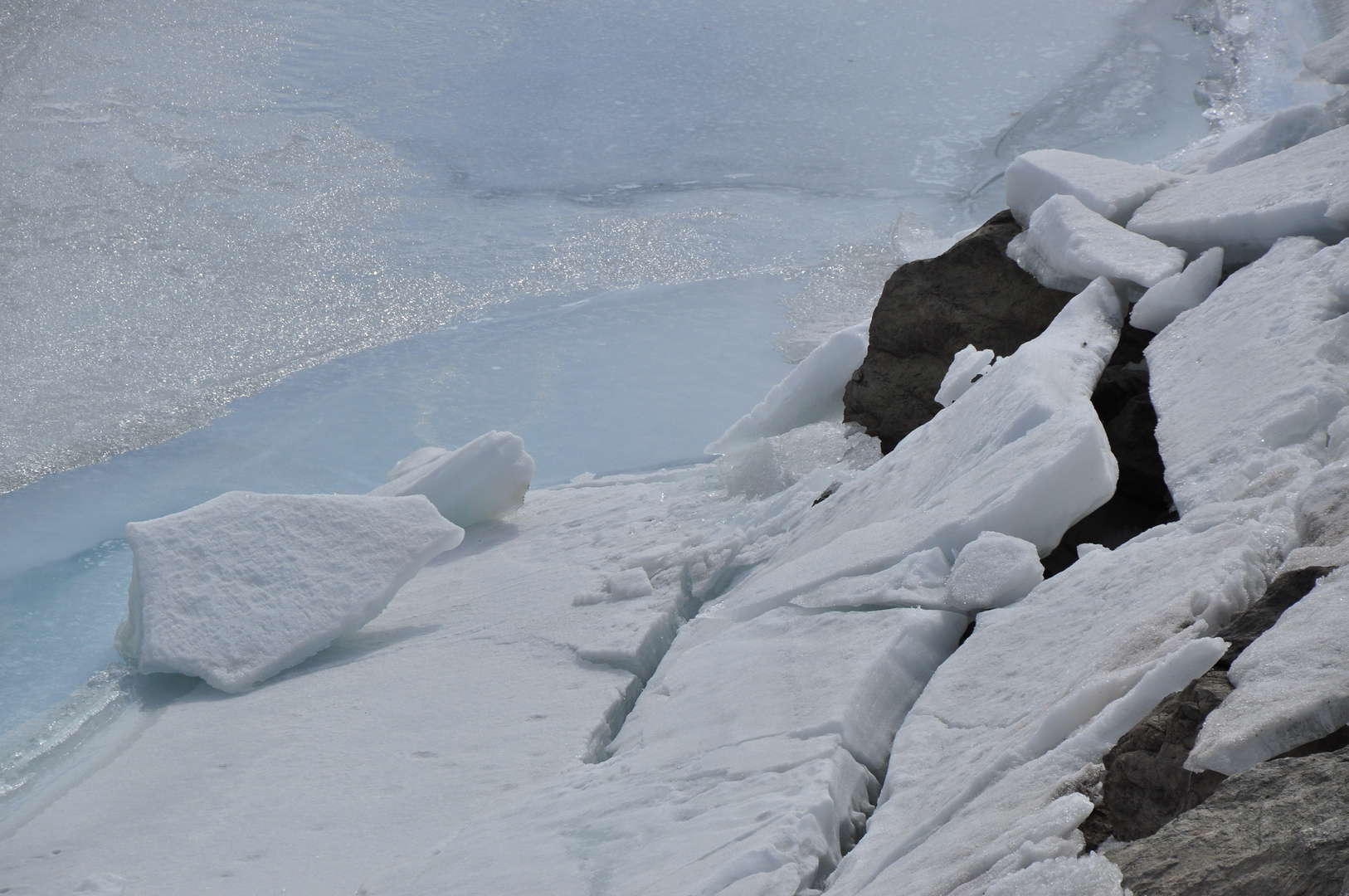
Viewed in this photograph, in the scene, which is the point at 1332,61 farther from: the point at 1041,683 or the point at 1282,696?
the point at 1282,696

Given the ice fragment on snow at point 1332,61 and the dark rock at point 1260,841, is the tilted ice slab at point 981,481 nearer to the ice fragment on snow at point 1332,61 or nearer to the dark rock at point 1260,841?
the dark rock at point 1260,841

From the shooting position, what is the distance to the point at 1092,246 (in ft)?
9.52

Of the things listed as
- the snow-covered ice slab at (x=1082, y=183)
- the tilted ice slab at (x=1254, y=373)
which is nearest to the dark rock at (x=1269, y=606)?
the tilted ice slab at (x=1254, y=373)

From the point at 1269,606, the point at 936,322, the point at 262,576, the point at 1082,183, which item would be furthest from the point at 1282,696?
the point at 262,576

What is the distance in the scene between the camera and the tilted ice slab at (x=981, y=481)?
6.85 ft

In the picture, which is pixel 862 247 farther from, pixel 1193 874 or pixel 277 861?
pixel 1193 874

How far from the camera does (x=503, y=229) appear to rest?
5859mm

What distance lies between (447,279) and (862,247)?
2.02 m

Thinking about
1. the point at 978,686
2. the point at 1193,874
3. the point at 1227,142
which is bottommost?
the point at 978,686

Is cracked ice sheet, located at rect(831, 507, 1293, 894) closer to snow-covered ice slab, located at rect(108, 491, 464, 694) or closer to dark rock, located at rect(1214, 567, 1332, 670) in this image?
dark rock, located at rect(1214, 567, 1332, 670)

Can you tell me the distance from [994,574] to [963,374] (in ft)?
3.09

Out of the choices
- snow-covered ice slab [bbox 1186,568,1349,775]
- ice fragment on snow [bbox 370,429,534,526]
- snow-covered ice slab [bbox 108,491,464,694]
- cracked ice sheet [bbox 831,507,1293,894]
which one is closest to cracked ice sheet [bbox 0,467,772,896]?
snow-covered ice slab [bbox 108,491,464,694]

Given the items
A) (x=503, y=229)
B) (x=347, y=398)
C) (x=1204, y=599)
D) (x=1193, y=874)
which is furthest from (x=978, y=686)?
(x=503, y=229)

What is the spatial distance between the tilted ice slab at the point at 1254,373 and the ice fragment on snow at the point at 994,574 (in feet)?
0.91
